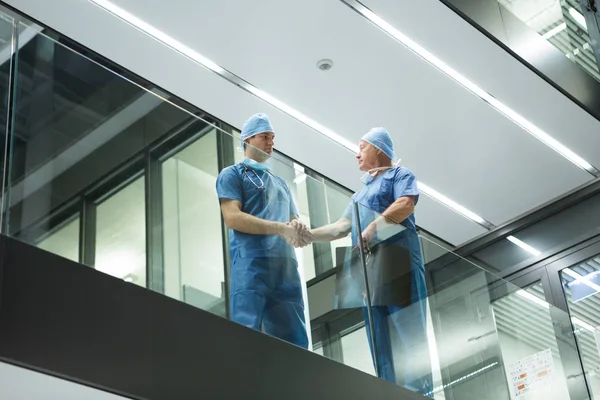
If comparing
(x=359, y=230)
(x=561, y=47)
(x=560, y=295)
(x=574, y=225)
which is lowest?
(x=359, y=230)

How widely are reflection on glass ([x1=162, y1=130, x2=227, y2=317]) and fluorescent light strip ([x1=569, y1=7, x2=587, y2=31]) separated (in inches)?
148

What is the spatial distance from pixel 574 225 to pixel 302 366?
4907mm

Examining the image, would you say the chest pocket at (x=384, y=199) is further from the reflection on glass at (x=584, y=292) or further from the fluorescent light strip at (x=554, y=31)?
the reflection on glass at (x=584, y=292)

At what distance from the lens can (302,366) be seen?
3.63m

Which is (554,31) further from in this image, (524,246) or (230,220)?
(230,220)

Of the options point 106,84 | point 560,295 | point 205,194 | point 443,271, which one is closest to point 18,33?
point 106,84

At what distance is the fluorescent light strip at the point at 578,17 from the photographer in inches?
251

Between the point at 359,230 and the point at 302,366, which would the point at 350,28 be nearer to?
the point at 359,230

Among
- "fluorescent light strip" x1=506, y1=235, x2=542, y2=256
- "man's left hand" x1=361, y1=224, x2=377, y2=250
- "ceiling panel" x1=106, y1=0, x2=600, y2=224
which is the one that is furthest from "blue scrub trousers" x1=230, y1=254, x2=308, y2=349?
"fluorescent light strip" x1=506, y1=235, x2=542, y2=256

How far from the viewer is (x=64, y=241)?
2.95 metres

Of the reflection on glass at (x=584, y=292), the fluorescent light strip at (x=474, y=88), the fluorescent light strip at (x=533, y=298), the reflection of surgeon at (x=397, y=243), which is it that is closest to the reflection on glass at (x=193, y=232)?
the reflection of surgeon at (x=397, y=243)

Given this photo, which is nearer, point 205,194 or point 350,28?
point 205,194

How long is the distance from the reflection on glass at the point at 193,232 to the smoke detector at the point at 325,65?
112 inches

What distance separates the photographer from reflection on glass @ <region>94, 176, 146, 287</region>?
121 inches
